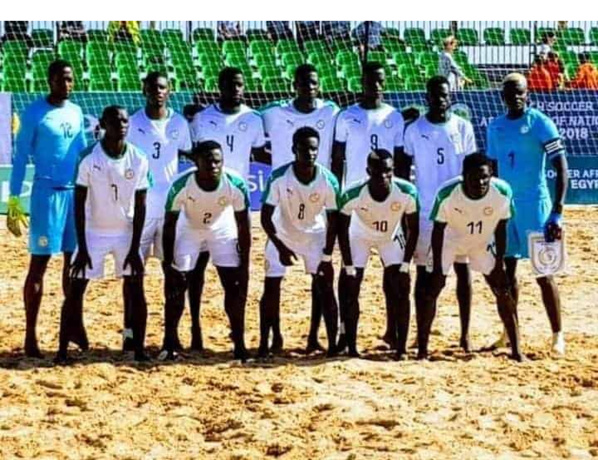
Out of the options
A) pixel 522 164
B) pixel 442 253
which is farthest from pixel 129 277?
pixel 522 164

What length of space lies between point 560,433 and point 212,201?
115 inches

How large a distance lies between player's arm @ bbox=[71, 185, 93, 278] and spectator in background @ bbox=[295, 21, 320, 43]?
12.8 meters

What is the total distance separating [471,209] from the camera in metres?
8.32

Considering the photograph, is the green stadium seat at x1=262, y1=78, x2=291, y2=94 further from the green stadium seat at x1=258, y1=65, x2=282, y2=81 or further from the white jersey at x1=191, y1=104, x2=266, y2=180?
the white jersey at x1=191, y1=104, x2=266, y2=180

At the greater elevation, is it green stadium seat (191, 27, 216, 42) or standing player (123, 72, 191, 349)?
green stadium seat (191, 27, 216, 42)

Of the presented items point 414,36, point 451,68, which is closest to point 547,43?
point 451,68

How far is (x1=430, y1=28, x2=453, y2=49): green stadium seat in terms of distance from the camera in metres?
21.5

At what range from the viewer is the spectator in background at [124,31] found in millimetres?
20244

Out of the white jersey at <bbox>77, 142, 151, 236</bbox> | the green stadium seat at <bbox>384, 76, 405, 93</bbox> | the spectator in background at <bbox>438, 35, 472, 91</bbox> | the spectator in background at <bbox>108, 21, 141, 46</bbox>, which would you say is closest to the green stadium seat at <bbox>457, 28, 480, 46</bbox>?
the spectator in background at <bbox>438, 35, 472, 91</bbox>

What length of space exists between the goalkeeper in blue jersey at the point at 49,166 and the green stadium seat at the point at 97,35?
11.9 m

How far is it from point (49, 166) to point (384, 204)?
92.6 inches

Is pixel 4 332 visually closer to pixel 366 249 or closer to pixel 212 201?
pixel 212 201

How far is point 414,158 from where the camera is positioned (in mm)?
8828

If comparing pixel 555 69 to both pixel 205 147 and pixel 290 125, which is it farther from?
pixel 205 147
